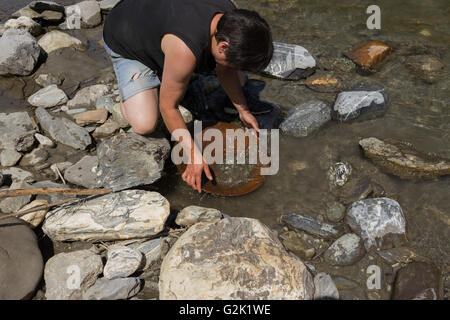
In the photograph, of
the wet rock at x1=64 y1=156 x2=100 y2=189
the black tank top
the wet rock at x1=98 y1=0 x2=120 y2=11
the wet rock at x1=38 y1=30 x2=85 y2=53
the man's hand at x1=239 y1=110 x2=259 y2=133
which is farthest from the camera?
the wet rock at x1=98 y1=0 x2=120 y2=11

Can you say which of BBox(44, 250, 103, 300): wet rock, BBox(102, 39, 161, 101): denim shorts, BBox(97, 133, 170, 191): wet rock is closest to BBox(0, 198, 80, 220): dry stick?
BBox(97, 133, 170, 191): wet rock

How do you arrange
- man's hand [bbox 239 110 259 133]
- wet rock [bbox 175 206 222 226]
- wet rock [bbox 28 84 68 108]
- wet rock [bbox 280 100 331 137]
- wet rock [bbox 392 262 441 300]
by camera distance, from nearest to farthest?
wet rock [bbox 392 262 441 300] → wet rock [bbox 175 206 222 226] → man's hand [bbox 239 110 259 133] → wet rock [bbox 280 100 331 137] → wet rock [bbox 28 84 68 108]

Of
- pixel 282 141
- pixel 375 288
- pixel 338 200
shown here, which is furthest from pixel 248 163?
pixel 375 288

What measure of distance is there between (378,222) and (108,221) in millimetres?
1872

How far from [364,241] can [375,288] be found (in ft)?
1.09

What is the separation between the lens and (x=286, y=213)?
9.66 ft

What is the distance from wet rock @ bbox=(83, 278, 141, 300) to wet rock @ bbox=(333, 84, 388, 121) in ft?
7.80

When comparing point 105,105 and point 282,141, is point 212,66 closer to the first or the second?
point 282,141

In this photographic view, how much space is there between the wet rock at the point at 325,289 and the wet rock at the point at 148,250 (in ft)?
3.43

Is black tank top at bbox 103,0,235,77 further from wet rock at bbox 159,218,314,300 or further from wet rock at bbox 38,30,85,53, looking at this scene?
wet rock at bbox 38,30,85,53

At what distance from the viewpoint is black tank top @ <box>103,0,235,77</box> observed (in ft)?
8.06

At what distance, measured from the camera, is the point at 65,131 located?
3416 mm

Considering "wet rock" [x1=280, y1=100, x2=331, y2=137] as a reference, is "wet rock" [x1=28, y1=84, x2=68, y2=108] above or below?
above
